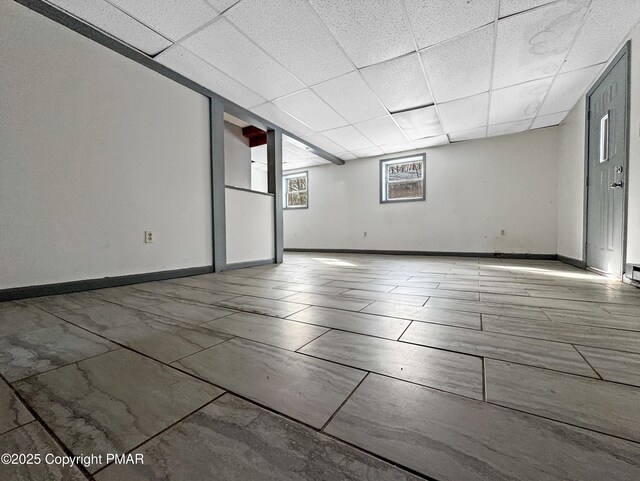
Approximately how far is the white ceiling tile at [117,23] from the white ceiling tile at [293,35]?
0.78 metres

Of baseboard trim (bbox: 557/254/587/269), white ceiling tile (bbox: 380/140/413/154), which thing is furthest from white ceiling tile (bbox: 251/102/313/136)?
baseboard trim (bbox: 557/254/587/269)

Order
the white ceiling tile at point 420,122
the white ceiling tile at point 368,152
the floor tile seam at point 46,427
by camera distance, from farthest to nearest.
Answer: the white ceiling tile at point 368,152 < the white ceiling tile at point 420,122 < the floor tile seam at point 46,427

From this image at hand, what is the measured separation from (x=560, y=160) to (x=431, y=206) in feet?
6.99

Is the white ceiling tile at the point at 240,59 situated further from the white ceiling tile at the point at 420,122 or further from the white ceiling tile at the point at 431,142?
the white ceiling tile at the point at 431,142

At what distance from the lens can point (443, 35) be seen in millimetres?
2426

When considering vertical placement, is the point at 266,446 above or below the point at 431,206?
below

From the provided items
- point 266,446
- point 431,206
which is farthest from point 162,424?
point 431,206

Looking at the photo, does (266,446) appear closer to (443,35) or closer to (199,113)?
(443,35)

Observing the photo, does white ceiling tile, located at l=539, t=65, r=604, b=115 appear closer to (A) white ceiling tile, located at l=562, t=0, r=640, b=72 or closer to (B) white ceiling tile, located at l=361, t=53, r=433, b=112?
(A) white ceiling tile, located at l=562, t=0, r=640, b=72

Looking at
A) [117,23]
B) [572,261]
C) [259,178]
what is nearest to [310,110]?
[117,23]

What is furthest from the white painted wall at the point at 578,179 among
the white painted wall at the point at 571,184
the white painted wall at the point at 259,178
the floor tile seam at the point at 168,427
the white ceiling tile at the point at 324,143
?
the white painted wall at the point at 259,178

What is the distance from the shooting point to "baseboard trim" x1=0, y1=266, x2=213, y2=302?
187 cm

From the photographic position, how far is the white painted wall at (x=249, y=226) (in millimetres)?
3619

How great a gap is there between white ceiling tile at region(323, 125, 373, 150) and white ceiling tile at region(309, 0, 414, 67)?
73.7 inches
